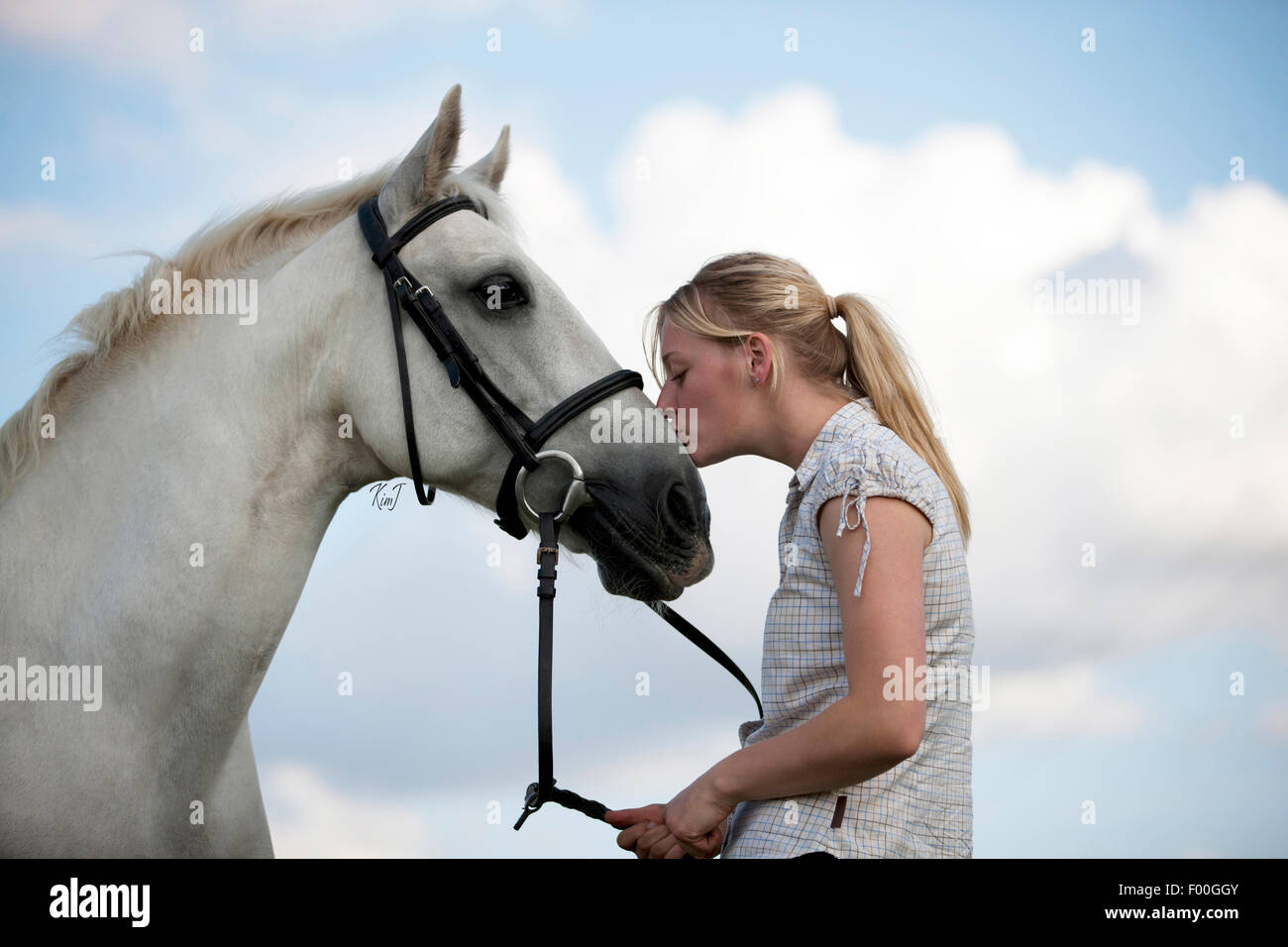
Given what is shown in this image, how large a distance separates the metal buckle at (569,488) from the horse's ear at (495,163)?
1.01 metres

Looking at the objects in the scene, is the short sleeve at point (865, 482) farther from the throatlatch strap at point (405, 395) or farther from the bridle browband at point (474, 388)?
the throatlatch strap at point (405, 395)

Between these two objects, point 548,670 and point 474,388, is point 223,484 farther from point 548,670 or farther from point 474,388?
point 548,670

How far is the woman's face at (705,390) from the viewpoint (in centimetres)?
214

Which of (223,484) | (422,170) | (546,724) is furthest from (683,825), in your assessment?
(422,170)

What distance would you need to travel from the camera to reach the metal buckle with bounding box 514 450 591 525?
2.31 metres

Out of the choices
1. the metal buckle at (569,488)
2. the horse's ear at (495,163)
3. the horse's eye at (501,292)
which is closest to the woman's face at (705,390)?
the metal buckle at (569,488)

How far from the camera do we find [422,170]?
2.49 metres

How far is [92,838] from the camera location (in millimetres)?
2082

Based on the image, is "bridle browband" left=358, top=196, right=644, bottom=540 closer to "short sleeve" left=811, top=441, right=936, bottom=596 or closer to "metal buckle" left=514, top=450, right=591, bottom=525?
"metal buckle" left=514, top=450, right=591, bottom=525

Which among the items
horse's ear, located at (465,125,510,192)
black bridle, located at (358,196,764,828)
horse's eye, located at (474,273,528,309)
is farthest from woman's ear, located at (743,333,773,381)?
horse's ear, located at (465,125,510,192)
